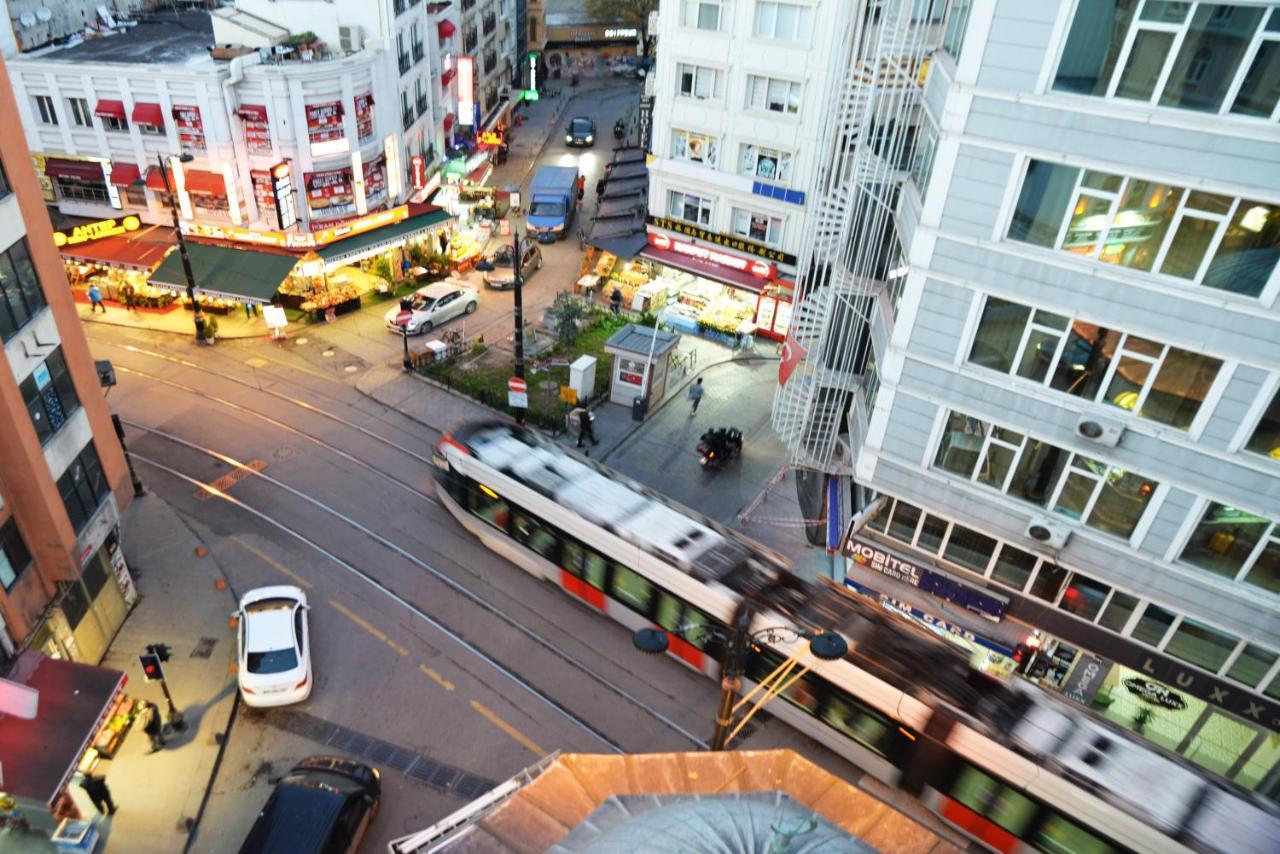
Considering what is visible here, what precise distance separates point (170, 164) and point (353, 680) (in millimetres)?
25405

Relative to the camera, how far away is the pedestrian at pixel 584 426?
30.2 meters

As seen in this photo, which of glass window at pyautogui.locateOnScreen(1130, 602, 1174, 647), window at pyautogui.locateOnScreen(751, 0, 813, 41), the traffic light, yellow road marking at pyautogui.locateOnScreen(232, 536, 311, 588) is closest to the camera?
glass window at pyautogui.locateOnScreen(1130, 602, 1174, 647)

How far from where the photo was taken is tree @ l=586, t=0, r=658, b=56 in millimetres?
77062

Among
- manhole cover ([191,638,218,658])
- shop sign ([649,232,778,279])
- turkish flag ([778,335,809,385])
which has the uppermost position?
turkish flag ([778,335,809,385])

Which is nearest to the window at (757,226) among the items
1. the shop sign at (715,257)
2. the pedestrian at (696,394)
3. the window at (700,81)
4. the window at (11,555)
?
the shop sign at (715,257)

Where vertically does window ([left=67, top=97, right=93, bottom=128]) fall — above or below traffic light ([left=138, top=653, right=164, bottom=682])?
above

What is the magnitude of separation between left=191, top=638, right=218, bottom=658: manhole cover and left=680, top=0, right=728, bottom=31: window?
28.2 m

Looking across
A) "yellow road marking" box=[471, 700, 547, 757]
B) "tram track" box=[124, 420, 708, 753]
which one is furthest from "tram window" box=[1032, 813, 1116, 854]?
"yellow road marking" box=[471, 700, 547, 757]

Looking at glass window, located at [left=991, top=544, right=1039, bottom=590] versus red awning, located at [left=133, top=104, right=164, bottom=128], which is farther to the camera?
red awning, located at [left=133, top=104, right=164, bottom=128]

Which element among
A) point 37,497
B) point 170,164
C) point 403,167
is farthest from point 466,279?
point 37,497

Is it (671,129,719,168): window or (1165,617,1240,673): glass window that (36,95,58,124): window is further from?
(1165,617,1240,673): glass window

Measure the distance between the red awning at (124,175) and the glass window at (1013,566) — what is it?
121 ft

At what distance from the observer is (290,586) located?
22953 mm

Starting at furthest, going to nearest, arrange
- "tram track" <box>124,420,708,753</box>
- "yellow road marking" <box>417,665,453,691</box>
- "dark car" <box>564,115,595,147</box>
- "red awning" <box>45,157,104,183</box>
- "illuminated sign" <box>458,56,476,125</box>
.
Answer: "dark car" <box>564,115,595,147</box>, "illuminated sign" <box>458,56,476,125</box>, "red awning" <box>45,157,104,183</box>, "yellow road marking" <box>417,665,453,691</box>, "tram track" <box>124,420,708,753</box>
